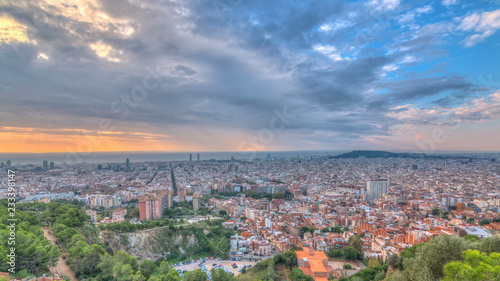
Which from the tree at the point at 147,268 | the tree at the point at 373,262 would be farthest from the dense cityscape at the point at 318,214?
the tree at the point at 147,268

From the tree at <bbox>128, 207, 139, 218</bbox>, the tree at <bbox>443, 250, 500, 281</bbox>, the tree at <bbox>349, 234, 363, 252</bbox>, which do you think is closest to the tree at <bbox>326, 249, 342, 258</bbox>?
the tree at <bbox>349, 234, 363, 252</bbox>

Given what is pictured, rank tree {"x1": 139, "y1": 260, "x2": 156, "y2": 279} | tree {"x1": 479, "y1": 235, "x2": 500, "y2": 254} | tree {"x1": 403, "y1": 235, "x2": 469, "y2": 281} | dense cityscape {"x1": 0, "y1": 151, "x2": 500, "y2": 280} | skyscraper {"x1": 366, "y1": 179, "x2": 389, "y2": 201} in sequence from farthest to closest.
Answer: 1. skyscraper {"x1": 366, "y1": 179, "x2": 389, "y2": 201}
2. dense cityscape {"x1": 0, "y1": 151, "x2": 500, "y2": 280}
3. tree {"x1": 139, "y1": 260, "x2": 156, "y2": 279}
4. tree {"x1": 479, "y1": 235, "x2": 500, "y2": 254}
5. tree {"x1": 403, "y1": 235, "x2": 469, "y2": 281}

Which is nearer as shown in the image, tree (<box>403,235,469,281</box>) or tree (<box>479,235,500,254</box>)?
tree (<box>403,235,469,281</box>)

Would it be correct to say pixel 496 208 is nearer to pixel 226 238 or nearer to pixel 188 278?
pixel 226 238

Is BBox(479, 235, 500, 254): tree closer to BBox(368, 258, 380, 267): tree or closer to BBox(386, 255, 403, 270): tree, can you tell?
BBox(386, 255, 403, 270): tree

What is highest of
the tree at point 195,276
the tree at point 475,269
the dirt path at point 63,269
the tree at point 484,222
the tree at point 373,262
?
the tree at point 475,269

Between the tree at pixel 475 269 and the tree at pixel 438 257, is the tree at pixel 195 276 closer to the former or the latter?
the tree at pixel 438 257

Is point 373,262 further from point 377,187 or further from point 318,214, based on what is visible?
point 377,187

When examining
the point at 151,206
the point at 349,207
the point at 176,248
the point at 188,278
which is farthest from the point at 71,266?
the point at 349,207
